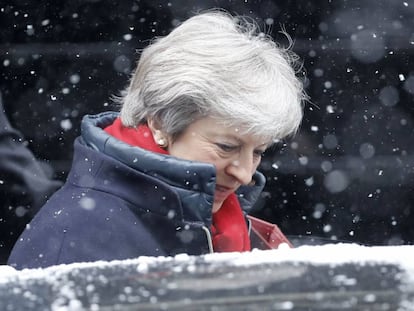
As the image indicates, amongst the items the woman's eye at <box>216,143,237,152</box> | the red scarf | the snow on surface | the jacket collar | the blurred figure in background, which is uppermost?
the snow on surface

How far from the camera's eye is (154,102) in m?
2.98

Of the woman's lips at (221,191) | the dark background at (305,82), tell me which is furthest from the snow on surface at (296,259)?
the dark background at (305,82)

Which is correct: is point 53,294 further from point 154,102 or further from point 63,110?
point 63,110

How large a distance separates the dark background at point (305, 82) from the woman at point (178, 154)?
2.87 ft

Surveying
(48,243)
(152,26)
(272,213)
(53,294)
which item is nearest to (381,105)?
(272,213)

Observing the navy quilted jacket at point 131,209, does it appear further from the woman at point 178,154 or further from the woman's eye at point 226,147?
the woman's eye at point 226,147

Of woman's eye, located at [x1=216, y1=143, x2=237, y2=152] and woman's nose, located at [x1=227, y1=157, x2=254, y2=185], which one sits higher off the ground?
woman's eye, located at [x1=216, y1=143, x2=237, y2=152]

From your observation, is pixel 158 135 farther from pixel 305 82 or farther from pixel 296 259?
pixel 296 259

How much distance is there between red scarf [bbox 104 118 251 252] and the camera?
2895mm

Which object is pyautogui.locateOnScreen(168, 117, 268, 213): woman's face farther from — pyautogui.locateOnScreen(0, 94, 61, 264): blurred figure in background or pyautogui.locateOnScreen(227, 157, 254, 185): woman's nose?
pyautogui.locateOnScreen(0, 94, 61, 264): blurred figure in background

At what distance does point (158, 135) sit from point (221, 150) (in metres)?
0.18

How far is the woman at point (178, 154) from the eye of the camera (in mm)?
2682

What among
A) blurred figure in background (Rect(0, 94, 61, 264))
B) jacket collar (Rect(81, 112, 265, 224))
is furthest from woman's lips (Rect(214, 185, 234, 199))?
blurred figure in background (Rect(0, 94, 61, 264))

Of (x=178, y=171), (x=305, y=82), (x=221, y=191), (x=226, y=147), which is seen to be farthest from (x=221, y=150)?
(x=305, y=82)
